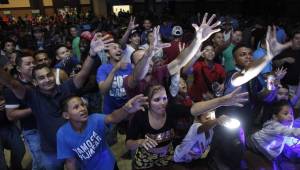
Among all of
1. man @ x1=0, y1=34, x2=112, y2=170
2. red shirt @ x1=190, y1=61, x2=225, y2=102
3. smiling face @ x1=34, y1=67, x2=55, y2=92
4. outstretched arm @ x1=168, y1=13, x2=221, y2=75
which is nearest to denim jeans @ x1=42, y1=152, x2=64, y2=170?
man @ x1=0, y1=34, x2=112, y2=170

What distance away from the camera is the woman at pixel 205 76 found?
461 centimetres

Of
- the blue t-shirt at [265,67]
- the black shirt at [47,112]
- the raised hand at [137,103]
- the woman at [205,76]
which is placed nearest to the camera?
the raised hand at [137,103]

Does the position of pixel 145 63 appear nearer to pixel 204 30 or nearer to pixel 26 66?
pixel 204 30

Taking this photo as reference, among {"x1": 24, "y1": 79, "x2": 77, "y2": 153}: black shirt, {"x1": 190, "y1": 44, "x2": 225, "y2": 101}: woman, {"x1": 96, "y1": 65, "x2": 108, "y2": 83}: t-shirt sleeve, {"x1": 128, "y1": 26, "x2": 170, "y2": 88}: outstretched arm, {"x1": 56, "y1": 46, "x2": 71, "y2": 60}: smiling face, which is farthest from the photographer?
→ {"x1": 56, "y1": 46, "x2": 71, "y2": 60}: smiling face

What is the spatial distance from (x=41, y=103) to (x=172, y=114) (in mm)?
1301

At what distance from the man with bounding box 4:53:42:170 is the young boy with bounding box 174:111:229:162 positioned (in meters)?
1.57

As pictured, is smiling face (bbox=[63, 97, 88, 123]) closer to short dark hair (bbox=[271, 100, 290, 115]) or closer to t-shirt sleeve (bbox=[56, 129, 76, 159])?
t-shirt sleeve (bbox=[56, 129, 76, 159])

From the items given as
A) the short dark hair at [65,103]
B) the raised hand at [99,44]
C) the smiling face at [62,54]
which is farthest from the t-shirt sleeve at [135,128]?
the smiling face at [62,54]

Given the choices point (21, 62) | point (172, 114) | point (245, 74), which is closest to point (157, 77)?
point (172, 114)

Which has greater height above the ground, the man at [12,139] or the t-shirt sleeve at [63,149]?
the t-shirt sleeve at [63,149]

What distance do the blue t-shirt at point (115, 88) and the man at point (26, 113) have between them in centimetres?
88

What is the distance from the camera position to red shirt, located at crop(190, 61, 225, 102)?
462cm

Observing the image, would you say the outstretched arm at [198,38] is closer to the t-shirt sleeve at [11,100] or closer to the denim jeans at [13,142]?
the t-shirt sleeve at [11,100]

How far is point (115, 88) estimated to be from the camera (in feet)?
13.4
